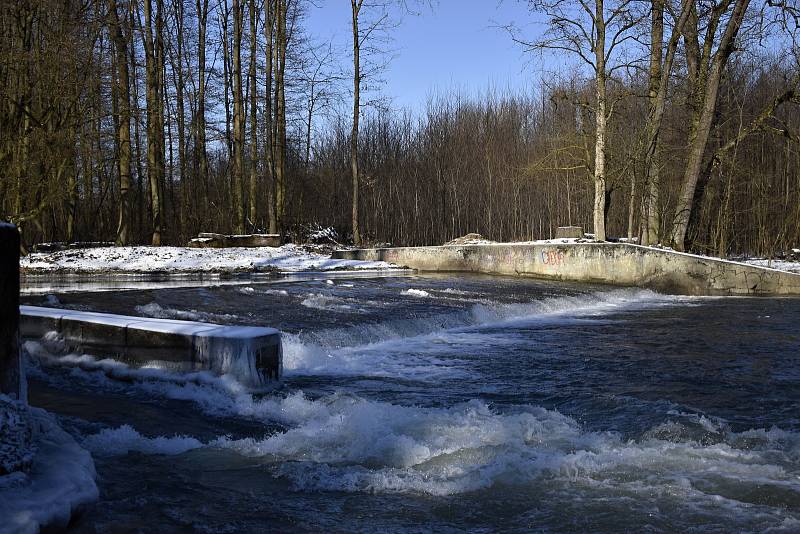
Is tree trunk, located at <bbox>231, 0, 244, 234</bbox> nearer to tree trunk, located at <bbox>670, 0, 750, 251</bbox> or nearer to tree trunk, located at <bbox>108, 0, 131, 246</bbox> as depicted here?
tree trunk, located at <bbox>108, 0, 131, 246</bbox>

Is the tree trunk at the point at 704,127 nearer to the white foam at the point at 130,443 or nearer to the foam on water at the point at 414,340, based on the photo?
the foam on water at the point at 414,340

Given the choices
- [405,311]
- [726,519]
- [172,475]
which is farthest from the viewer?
[405,311]

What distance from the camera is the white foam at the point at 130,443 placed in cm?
456

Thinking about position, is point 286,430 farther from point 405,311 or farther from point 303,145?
point 303,145

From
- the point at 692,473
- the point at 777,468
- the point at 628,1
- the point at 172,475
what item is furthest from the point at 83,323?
the point at 628,1

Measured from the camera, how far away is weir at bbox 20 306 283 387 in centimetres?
623

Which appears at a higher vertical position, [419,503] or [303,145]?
[303,145]

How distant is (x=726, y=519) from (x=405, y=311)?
740 centimetres

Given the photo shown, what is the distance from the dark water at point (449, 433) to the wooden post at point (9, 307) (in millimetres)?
748

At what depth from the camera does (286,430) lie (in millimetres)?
5250

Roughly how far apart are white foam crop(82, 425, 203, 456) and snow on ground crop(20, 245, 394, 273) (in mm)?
13293

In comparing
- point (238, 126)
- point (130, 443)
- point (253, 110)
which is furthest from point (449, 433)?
point (253, 110)

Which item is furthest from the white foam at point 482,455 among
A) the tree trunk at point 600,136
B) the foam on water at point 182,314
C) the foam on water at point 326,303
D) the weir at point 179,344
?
the tree trunk at point 600,136

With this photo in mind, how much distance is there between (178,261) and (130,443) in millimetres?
14787
